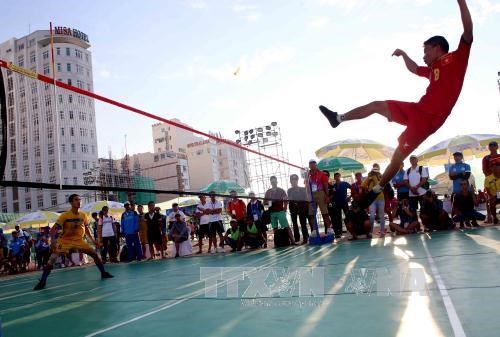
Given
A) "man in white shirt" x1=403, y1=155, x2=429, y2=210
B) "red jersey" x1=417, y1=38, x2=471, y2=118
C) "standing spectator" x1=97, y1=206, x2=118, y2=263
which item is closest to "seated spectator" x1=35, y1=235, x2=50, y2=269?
"standing spectator" x1=97, y1=206, x2=118, y2=263

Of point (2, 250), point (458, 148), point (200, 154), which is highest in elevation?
point (200, 154)

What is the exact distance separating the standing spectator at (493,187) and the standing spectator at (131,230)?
8868 mm

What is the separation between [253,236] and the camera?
10.4 metres

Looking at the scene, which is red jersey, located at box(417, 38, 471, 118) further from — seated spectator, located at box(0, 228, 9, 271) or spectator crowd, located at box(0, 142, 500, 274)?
seated spectator, located at box(0, 228, 9, 271)

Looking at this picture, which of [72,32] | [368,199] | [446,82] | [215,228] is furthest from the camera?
[72,32]

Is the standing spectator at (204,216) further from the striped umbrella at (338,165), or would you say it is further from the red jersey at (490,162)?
the red jersey at (490,162)

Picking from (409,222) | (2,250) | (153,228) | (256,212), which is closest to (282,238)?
(256,212)

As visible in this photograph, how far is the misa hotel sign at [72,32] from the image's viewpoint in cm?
5712

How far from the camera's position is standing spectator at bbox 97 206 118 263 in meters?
11.9

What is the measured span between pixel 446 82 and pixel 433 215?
621 centimetres

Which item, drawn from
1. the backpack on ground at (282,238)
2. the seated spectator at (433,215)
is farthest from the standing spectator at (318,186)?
the seated spectator at (433,215)

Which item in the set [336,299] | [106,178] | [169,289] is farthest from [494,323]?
[106,178]

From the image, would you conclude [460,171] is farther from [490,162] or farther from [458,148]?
[458,148]

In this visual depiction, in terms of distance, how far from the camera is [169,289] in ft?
16.9
